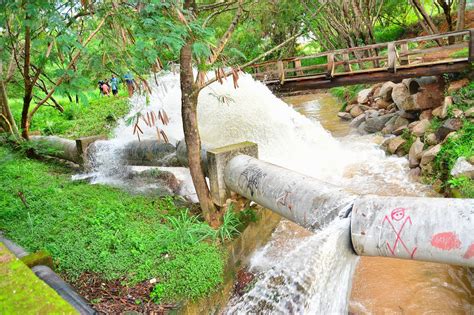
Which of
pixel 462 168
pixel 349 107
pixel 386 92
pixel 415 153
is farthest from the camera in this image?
pixel 349 107

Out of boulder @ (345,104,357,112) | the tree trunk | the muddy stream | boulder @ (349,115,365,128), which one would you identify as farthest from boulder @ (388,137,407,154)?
the tree trunk

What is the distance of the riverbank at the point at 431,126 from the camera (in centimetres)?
652

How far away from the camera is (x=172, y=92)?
1152cm

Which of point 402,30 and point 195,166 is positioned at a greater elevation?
point 402,30

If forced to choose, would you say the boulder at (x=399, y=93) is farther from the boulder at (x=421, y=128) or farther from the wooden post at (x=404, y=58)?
the boulder at (x=421, y=128)

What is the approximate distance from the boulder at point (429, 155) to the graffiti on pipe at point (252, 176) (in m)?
5.16

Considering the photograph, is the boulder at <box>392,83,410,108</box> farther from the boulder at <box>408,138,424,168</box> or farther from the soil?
the soil

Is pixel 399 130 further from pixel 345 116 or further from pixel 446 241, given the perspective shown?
pixel 446 241

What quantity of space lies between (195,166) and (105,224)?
59.7 inches

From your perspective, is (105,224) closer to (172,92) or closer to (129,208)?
(129,208)

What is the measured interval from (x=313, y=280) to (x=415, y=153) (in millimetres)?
6622

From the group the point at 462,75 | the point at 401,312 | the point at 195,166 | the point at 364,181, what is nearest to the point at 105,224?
the point at 195,166

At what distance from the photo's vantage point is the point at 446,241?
101 inches

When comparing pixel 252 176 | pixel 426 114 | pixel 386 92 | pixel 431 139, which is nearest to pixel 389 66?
pixel 426 114
